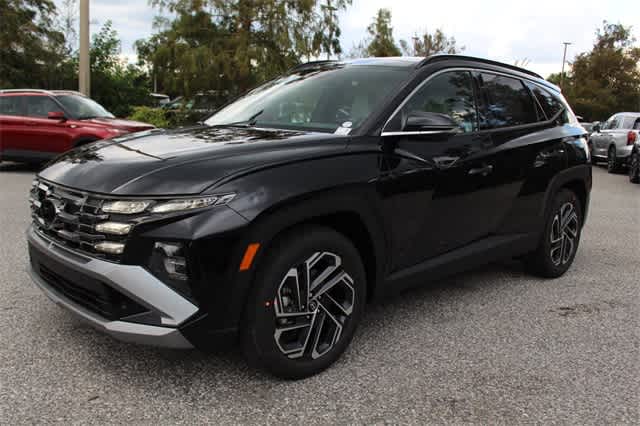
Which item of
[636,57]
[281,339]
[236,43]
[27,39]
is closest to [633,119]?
[236,43]

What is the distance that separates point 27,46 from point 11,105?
1024 centimetres

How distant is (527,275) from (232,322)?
3.31m

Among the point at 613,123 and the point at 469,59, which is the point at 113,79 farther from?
the point at 469,59

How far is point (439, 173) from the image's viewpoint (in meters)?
3.59

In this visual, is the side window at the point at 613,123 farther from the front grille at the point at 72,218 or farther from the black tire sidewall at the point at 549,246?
the front grille at the point at 72,218

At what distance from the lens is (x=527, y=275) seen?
5168mm

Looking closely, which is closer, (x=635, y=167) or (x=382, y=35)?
(x=635, y=167)

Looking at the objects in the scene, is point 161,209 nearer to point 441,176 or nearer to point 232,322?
point 232,322

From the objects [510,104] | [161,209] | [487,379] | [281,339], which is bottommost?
[487,379]

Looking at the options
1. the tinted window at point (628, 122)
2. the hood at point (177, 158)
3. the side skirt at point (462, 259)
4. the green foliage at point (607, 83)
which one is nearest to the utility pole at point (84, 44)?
the hood at point (177, 158)

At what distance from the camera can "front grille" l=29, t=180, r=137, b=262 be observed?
270 cm

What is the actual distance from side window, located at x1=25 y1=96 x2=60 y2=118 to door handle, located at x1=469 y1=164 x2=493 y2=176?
998cm

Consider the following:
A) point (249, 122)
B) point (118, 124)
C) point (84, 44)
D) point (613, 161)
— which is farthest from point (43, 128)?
point (613, 161)

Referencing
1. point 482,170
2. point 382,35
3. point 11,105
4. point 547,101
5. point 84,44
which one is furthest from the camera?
point 382,35
